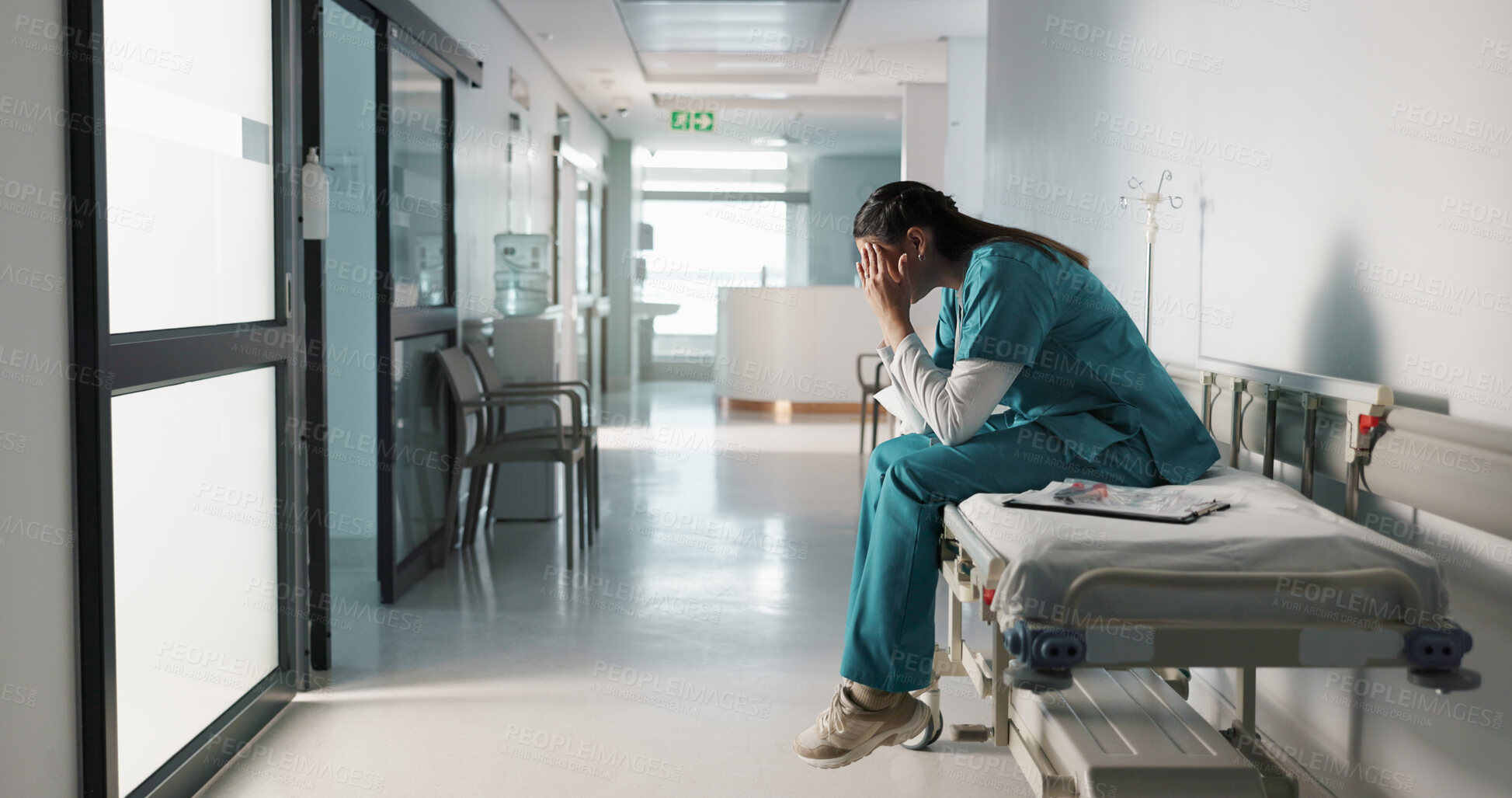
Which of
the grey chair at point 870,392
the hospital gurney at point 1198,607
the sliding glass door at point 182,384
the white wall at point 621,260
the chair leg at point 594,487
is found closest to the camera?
the hospital gurney at point 1198,607

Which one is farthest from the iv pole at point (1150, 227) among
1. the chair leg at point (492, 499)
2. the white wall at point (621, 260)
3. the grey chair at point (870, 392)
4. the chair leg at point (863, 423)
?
the white wall at point (621, 260)

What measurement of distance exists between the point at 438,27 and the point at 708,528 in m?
2.40

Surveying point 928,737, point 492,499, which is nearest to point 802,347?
point 492,499

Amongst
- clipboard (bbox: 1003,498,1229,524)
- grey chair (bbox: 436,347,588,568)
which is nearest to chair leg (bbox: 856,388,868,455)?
grey chair (bbox: 436,347,588,568)

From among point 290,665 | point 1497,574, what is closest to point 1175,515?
point 1497,574

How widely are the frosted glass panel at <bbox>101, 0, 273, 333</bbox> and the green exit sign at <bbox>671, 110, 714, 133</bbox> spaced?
743 centimetres

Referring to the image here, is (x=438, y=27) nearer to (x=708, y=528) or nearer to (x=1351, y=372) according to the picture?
(x=708, y=528)

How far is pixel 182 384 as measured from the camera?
2.45 meters

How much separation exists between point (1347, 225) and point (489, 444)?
11.2 ft

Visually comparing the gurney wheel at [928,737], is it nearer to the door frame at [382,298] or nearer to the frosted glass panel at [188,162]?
the door frame at [382,298]

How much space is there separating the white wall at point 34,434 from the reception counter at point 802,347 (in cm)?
834

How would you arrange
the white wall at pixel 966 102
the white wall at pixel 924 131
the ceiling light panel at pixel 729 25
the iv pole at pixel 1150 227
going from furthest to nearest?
the white wall at pixel 924 131, the white wall at pixel 966 102, the ceiling light panel at pixel 729 25, the iv pole at pixel 1150 227

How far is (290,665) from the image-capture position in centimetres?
302

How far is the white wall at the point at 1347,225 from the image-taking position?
1791 mm
